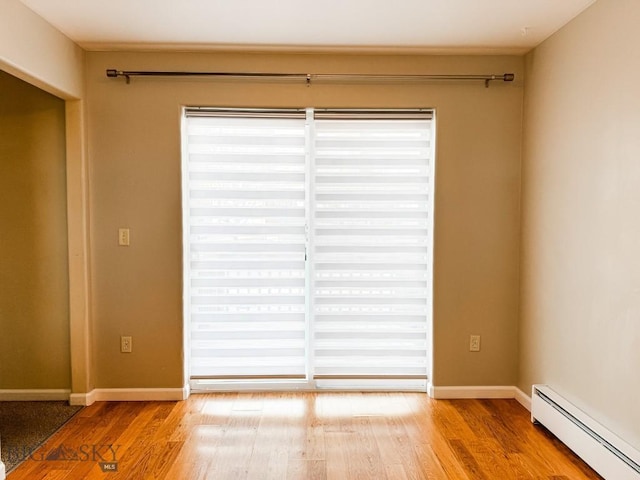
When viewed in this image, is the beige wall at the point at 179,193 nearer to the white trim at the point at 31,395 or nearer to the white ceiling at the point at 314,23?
the white ceiling at the point at 314,23

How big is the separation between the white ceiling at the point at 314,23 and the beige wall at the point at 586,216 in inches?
12.2

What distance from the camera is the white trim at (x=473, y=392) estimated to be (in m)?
3.35

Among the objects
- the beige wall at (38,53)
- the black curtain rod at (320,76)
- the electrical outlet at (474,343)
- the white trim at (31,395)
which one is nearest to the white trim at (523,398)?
the electrical outlet at (474,343)

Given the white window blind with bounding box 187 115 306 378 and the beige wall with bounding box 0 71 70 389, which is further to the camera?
the white window blind with bounding box 187 115 306 378

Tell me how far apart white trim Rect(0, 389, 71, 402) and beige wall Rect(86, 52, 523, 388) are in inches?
12.8

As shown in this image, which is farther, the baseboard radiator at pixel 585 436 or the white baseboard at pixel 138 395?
the white baseboard at pixel 138 395

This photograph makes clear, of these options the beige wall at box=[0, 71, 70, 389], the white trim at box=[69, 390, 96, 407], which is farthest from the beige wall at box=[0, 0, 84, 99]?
the white trim at box=[69, 390, 96, 407]

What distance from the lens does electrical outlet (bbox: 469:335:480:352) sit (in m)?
3.35

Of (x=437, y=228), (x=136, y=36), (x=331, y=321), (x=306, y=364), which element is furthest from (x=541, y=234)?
(x=136, y=36)

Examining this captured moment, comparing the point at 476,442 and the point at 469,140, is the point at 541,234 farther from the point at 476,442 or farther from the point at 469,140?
the point at 476,442

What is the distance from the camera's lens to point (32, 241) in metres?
3.25

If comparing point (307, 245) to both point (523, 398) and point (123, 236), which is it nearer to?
point (123, 236)

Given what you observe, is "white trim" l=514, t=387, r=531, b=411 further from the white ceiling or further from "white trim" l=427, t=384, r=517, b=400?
the white ceiling

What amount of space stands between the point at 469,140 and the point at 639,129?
1.24 metres
